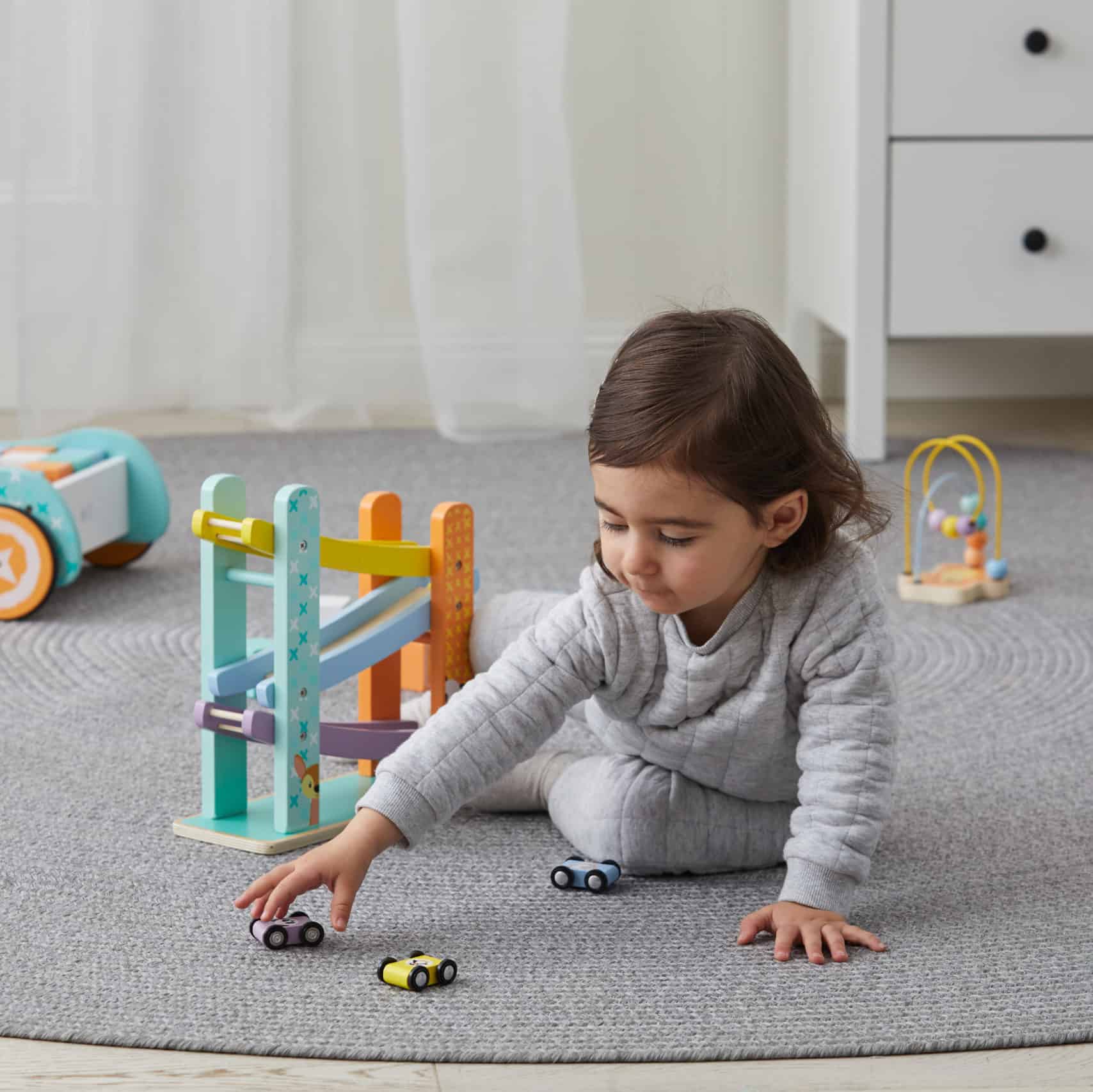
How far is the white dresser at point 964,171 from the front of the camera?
1882 millimetres

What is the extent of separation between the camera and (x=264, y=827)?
3.09 feet

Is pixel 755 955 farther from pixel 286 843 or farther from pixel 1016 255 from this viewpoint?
pixel 1016 255

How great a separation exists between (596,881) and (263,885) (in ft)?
0.61

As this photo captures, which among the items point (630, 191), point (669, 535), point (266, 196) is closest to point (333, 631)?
point (669, 535)

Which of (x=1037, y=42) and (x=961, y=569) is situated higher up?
(x=1037, y=42)

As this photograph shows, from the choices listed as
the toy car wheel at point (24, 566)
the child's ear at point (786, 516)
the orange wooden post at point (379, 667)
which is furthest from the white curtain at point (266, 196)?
the child's ear at point (786, 516)

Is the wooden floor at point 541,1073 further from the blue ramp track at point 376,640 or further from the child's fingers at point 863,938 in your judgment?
the blue ramp track at point 376,640

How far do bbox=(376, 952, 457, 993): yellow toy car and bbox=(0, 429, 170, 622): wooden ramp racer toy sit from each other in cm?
75

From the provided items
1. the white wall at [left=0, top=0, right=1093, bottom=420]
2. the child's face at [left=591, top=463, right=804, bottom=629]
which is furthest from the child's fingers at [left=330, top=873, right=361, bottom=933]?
the white wall at [left=0, top=0, right=1093, bottom=420]

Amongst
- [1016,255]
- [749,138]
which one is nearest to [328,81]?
[749,138]

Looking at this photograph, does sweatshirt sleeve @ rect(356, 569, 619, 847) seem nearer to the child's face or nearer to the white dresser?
the child's face

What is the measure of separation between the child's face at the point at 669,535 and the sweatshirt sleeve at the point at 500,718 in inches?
2.3

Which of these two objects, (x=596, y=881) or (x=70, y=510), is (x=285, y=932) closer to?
(x=596, y=881)

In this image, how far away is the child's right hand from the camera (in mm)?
786
